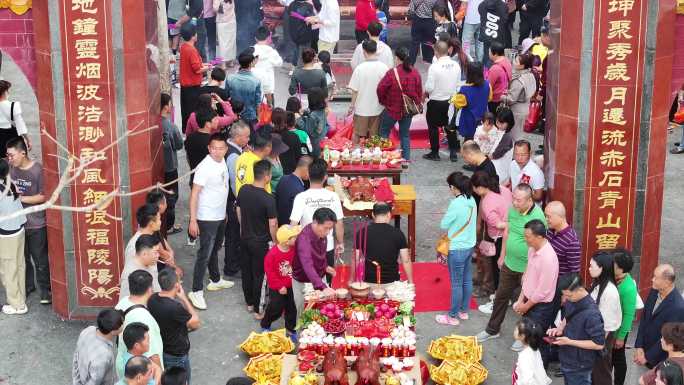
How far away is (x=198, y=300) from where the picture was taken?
10.6m

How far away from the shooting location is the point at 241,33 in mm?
19672

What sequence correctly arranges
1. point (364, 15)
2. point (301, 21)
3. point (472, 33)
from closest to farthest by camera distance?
point (364, 15) < point (301, 21) < point (472, 33)

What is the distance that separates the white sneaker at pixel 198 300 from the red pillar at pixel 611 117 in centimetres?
363

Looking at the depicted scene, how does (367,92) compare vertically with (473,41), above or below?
below

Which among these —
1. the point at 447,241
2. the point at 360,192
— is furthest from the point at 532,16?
the point at 447,241

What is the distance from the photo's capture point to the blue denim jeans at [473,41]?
739 inches

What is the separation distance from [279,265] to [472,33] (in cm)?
1055

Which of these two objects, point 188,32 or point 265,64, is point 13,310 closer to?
point 188,32

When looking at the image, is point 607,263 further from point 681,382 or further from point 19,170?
point 19,170

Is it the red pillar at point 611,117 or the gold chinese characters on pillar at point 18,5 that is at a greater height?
the gold chinese characters on pillar at point 18,5

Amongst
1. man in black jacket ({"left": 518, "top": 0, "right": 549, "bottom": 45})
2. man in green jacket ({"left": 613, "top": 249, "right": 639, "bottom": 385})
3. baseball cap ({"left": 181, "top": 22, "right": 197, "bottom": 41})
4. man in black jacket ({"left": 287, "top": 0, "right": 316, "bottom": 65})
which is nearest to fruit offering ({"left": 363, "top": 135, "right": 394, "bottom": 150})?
baseball cap ({"left": 181, "top": 22, "right": 197, "bottom": 41})

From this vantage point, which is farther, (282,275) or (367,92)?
(367,92)

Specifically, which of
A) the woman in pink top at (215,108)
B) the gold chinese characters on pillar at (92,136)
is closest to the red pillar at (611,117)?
the woman in pink top at (215,108)

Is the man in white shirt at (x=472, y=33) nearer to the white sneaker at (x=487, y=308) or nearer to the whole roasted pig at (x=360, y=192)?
the whole roasted pig at (x=360, y=192)
